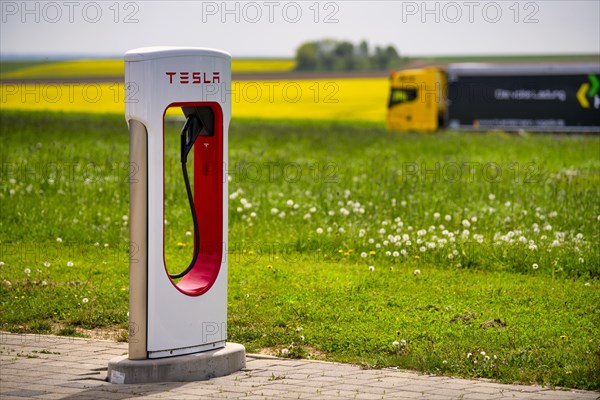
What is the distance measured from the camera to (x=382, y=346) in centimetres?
755

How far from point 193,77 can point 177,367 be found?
199 cm

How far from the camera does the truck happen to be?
40.8 m

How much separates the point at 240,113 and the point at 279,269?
110 ft

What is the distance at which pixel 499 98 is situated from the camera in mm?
41625

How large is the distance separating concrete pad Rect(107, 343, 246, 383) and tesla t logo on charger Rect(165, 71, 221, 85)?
1890 millimetres

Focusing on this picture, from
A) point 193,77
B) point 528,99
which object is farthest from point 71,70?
point 193,77

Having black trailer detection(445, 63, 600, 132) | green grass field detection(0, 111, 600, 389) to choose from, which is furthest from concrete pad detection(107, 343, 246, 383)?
black trailer detection(445, 63, 600, 132)

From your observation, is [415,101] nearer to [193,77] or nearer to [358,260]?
[358,260]

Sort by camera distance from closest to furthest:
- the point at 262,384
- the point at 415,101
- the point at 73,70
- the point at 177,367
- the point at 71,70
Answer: the point at 262,384 → the point at 177,367 → the point at 73,70 → the point at 71,70 → the point at 415,101

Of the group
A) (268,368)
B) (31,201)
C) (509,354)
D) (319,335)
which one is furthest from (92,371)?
(31,201)

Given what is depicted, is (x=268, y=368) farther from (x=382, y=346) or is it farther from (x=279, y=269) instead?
(x=279, y=269)

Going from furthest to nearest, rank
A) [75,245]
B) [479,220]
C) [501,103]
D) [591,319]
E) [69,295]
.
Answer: [501,103], [479,220], [75,245], [69,295], [591,319]

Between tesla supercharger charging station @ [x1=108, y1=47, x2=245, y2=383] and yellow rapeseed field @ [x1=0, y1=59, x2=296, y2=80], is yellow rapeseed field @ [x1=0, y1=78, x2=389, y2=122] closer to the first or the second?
yellow rapeseed field @ [x1=0, y1=59, x2=296, y2=80]

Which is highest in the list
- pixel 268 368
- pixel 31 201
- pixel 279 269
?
pixel 31 201
